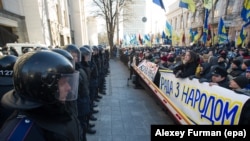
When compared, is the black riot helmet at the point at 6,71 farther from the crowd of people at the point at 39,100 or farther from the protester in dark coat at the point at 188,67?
the protester in dark coat at the point at 188,67

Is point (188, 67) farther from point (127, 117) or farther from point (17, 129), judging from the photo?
point (17, 129)

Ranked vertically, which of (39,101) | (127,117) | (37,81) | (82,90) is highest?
(37,81)

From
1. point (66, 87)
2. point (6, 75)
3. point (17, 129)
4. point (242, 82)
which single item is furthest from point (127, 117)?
point (17, 129)

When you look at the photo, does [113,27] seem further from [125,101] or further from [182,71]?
[182,71]

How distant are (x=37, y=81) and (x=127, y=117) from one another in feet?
14.5

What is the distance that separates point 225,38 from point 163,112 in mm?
10873

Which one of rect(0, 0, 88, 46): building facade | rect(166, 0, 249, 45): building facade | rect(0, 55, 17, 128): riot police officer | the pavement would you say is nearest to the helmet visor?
rect(0, 55, 17, 128): riot police officer

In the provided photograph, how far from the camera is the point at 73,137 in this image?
143 cm

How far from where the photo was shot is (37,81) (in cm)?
134

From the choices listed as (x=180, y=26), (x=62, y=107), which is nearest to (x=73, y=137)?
(x=62, y=107)

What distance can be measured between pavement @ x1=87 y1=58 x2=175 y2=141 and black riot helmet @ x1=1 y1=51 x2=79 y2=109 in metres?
3.20

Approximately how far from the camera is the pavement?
446cm

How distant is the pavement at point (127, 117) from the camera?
446 centimetres

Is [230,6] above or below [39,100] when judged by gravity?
above
